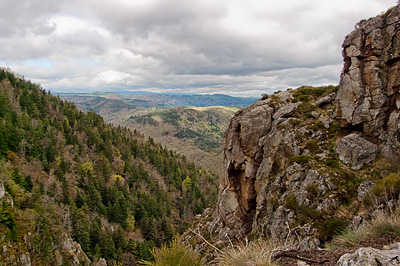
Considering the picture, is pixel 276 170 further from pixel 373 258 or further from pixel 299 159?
pixel 373 258

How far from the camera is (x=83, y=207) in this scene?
66375 mm

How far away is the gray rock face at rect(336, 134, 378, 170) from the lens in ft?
61.7

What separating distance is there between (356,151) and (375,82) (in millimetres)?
6280

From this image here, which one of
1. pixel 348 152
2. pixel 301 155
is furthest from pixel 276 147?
pixel 348 152

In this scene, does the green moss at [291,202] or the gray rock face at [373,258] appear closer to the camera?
the gray rock face at [373,258]

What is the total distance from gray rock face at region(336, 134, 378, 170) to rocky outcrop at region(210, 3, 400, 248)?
0.22 feet

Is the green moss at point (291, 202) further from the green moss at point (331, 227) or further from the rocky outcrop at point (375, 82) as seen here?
the rocky outcrop at point (375, 82)

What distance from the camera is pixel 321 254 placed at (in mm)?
7223

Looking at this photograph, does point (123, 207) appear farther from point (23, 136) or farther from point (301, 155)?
point (301, 155)

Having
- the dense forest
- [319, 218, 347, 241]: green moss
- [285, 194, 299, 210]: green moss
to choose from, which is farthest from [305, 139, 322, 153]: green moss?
the dense forest

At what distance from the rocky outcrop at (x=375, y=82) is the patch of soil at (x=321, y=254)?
13128 mm

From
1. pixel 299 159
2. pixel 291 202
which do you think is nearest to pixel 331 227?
pixel 291 202

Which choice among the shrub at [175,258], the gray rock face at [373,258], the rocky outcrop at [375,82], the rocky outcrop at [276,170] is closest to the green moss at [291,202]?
the rocky outcrop at [276,170]

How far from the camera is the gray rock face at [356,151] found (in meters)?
18.8
